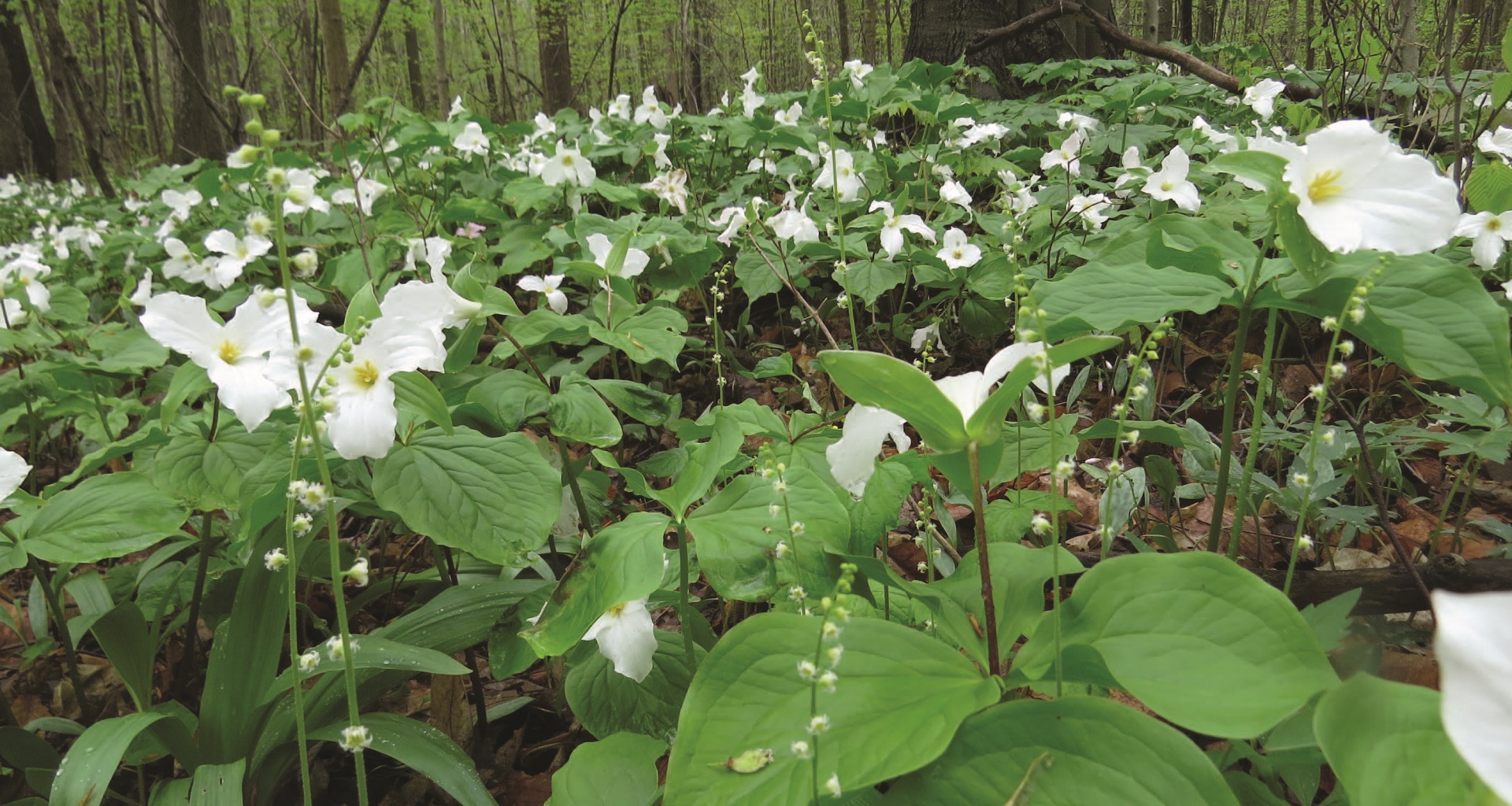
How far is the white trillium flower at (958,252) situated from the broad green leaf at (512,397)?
142 cm

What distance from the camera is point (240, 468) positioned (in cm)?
151

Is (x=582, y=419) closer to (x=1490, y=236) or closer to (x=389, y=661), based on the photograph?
(x=389, y=661)

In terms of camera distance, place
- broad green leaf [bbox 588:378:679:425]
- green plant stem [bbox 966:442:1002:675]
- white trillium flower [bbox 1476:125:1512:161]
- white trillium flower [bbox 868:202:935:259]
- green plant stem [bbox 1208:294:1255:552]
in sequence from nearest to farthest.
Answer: green plant stem [bbox 966:442:1002:675]
green plant stem [bbox 1208:294:1255:552]
broad green leaf [bbox 588:378:679:425]
white trillium flower [bbox 1476:125:1512:161]
white trillium flower [bbox 868:202:935:259]

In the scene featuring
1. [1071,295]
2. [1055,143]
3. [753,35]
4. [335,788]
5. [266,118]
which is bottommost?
[335,788]

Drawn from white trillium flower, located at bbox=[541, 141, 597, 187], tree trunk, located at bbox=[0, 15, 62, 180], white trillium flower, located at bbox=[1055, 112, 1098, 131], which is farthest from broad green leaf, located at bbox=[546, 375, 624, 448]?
tree trunk, located at bbox=[0, 15, 62, 180]

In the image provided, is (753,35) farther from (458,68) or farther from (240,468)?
(240,468)

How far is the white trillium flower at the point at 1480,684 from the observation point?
0.42 meters

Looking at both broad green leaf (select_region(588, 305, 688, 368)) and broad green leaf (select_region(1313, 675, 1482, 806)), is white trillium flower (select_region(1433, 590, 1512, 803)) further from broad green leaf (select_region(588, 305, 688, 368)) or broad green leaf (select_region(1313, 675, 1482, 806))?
broad green leaf (select_region(588, 305, 688, 368))

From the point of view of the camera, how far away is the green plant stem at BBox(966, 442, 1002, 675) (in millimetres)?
860

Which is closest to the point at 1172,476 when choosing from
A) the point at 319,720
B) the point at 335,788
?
the point at 319,720

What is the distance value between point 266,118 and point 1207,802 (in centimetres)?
1936

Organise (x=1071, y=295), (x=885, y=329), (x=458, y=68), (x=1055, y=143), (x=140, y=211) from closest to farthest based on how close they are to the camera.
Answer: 1. (x=1071, y=295)
2. (x=885, y=329)
3. (x=1055, y=143)
4. (x=140, y=211)
5. (x=458, y=68)

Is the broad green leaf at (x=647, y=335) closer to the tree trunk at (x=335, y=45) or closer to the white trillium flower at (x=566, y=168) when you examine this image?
the white trillium flower at (x=566, y=168)

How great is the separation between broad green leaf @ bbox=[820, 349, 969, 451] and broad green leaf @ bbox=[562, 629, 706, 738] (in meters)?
0.68
